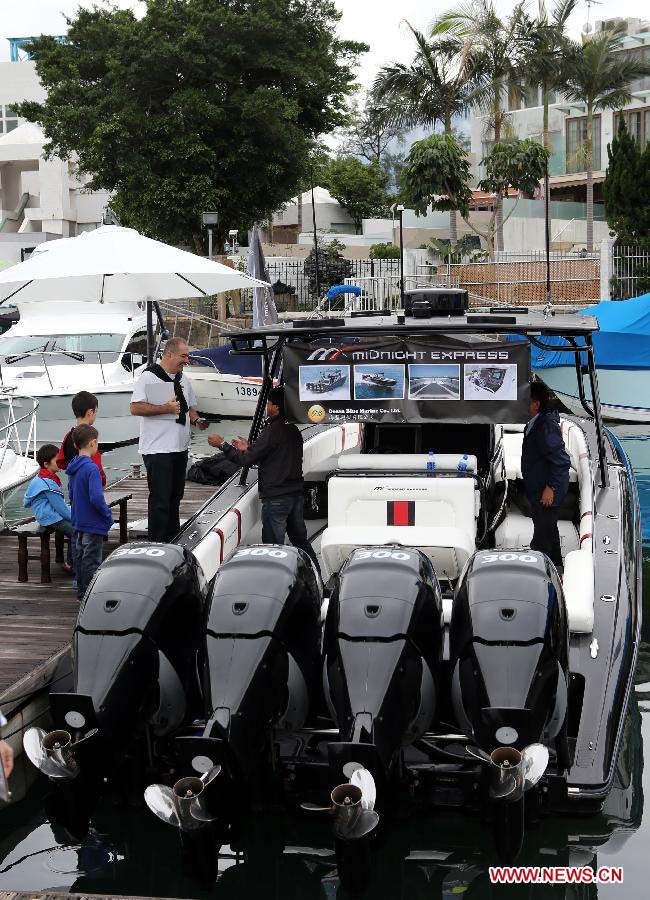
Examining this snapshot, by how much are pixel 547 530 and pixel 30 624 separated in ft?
11.3

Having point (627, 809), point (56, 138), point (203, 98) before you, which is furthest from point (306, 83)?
point (627, 809)

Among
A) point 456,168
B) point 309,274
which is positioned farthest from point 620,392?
point 309,274

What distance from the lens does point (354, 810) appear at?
4027 millimetres

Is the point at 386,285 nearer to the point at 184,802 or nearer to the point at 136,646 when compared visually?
the point at 136,646

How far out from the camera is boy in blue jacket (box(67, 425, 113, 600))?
22.7ft

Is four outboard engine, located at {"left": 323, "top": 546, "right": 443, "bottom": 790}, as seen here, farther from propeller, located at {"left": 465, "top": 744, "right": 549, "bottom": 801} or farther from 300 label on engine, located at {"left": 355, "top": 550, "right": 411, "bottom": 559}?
propeller, located at {"left": 465, "top": 744, "right": 549, "bottom": 801}

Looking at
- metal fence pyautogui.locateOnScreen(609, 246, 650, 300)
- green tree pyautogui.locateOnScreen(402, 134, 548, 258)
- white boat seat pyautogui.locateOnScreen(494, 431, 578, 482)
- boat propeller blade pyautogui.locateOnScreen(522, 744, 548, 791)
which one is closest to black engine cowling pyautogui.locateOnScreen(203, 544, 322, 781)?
boat propeller blade pyautogui.locateOnScreen(522, 744, 548, 791)

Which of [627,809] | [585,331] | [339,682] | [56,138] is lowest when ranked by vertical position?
[627,809]

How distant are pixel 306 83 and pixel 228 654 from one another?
29501 mm

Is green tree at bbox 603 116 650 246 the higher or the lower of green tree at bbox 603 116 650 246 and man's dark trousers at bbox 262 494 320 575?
the higher

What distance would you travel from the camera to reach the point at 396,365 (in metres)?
6.93

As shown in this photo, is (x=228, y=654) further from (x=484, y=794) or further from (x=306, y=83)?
(x=306, y=83)

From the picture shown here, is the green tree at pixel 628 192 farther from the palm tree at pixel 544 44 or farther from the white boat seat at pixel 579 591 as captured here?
the white boat seat at pixel 579 591

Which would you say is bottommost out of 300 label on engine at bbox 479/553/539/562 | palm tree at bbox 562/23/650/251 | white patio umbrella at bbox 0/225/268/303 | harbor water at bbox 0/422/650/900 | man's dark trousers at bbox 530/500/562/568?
harbor water at bbox 0/422/650/900
